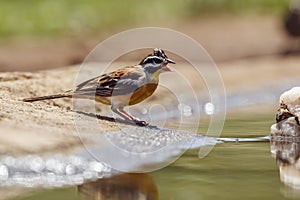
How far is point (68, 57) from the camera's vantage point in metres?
13.2

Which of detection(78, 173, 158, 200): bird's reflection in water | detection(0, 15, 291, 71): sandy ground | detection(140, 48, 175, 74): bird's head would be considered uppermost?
detection(0, 15, 291, 71): sandy ground

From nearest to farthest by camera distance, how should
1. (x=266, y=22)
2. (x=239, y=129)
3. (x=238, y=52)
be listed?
(x=239, y=129)
(x=238, y=52)
(x=266, y=22)

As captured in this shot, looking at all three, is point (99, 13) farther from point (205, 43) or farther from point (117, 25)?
point (205, 43)

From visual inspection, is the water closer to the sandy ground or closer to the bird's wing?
the bird's wing

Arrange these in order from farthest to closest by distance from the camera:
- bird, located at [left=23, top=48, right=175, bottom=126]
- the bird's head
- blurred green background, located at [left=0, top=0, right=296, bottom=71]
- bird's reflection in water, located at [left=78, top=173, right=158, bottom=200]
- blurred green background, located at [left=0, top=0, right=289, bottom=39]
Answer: blurred green background, located at [left=0, top=0, right=289, bottom=39] → blurred green background, located at [left=0, top=0, right=296, bottom=71] → the bird's head → bird, located at [left=23, top=48, right=175, bottom=126] → bird's reflection in water, located at [left=78, top=173, right=158, bottom=200]

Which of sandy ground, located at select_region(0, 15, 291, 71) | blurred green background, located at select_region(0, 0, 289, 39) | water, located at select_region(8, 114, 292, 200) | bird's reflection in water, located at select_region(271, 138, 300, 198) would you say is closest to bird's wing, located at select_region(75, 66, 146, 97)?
water, located at select_region(8, 114, 292, 200)

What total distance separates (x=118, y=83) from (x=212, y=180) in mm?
1560

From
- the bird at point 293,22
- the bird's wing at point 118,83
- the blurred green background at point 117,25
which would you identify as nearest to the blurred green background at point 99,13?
the blurred green background at point 117,25

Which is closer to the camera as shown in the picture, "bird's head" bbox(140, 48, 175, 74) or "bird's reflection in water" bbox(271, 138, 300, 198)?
"bird's reflection in water" bbox(271, 138, 300, 198)

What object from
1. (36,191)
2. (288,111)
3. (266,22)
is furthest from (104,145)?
(266,22)

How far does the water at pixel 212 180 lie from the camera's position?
17.9 ft

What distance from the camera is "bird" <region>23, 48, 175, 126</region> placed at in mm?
7082

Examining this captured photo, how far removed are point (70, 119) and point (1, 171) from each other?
4.28ft

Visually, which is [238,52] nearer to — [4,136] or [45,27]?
[45,27]
